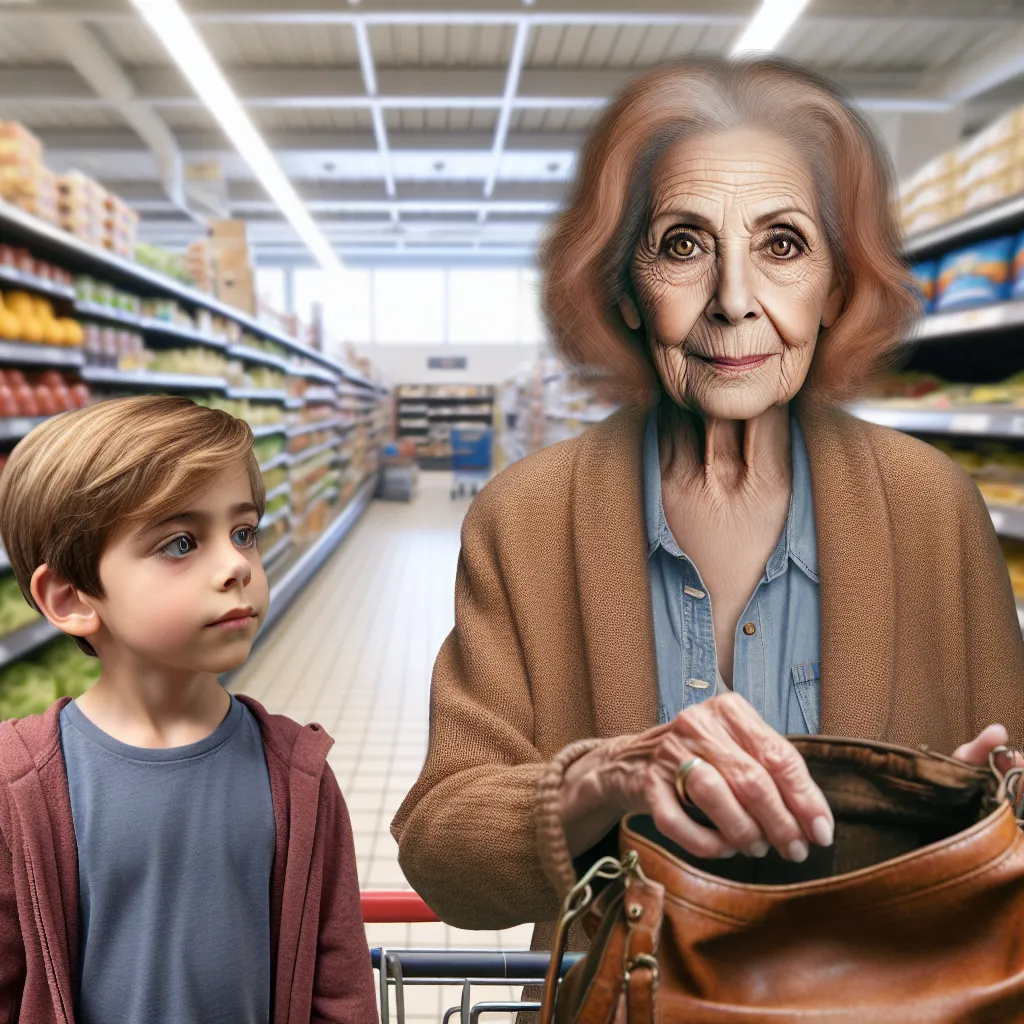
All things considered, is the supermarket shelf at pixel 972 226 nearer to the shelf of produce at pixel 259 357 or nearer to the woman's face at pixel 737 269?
the woman's face at pixel 737 269

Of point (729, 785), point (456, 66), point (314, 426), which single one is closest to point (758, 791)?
point (729, 785)

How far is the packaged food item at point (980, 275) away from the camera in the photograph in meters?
2.06

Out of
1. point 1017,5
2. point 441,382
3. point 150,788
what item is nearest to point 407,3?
point 1017,5

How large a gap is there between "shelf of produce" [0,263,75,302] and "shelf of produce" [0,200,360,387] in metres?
0.15

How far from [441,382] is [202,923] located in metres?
16.7

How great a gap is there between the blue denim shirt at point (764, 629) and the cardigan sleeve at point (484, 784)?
146mm

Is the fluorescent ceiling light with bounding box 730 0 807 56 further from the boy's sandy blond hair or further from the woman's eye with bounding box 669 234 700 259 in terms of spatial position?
the boy's sandy blond hair

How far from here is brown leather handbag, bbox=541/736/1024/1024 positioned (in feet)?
1.66

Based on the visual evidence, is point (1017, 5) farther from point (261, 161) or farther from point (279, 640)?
point (279, 640)

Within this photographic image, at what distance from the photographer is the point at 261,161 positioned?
213 inches

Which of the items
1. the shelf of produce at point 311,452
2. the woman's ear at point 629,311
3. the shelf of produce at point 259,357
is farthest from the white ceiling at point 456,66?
the shelf of produce at point 311,452

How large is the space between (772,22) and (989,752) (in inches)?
149

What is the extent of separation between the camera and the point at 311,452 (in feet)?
26.2

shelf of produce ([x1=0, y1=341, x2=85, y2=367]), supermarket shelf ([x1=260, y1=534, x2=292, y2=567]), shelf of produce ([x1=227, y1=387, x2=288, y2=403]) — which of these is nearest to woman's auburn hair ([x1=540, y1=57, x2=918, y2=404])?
shelf of produce ([x1=0, y1=341, x2=85, y2=367])
